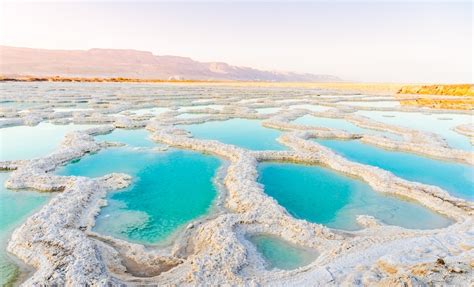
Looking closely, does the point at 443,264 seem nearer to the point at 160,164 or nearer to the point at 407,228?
the point at 407,228

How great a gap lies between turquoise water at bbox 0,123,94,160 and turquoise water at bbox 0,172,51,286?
117 inches

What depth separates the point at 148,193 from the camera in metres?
9.74

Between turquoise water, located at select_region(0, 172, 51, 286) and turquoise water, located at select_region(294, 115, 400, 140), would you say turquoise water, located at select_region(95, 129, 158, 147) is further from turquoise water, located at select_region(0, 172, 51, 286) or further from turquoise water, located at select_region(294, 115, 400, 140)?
turquoise water, located at select_region(294, 115, 400, 140)

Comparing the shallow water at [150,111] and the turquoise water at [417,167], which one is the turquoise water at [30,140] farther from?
the turquoise water at [417,167]

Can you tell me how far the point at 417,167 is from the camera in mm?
13039

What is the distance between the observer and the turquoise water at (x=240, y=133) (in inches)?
630

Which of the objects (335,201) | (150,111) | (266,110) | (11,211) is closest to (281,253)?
(335,201)

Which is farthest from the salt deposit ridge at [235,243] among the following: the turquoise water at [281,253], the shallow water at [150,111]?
the shallow water at [150,111]

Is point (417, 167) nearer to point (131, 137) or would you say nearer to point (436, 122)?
point (131, 137)

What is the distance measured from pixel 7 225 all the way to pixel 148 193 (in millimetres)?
3423

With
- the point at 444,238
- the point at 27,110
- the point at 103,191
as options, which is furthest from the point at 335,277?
the point at 27,110

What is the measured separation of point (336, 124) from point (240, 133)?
729 centimetres

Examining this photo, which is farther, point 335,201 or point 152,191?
point 152,191

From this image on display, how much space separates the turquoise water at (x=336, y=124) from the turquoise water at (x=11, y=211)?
16276 millimetres
